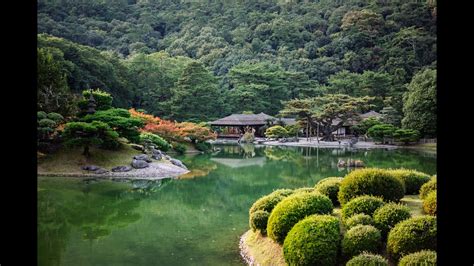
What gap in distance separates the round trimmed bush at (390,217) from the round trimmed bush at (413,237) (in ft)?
0.97

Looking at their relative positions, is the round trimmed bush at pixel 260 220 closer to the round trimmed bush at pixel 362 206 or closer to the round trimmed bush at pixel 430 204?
the round trimmed bush at pixel 362 206

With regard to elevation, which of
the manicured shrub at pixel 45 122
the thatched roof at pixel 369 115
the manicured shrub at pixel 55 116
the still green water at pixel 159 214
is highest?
the thatched roof at pixel 369 115

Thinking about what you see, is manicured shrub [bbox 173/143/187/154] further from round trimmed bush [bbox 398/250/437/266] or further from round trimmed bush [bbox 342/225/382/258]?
round trimmed bush [bbox 398/250/437/266]

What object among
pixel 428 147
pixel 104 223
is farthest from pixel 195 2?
pixel 104 223

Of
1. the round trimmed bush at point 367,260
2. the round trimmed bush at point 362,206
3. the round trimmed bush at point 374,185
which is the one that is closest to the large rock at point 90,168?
the round trimmed bush at point 374,185

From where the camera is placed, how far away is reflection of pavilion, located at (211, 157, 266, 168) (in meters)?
21.1

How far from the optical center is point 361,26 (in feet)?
185

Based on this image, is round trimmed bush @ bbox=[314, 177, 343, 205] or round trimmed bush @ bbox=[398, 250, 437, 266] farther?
round trimmed bush @ bbox=[314, 177, 343, 205]

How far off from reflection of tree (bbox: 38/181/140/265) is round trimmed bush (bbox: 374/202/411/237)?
14.9ft

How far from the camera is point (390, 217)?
214 inches

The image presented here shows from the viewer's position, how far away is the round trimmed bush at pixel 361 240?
16.9 feet

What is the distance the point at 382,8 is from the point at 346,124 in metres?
32.1

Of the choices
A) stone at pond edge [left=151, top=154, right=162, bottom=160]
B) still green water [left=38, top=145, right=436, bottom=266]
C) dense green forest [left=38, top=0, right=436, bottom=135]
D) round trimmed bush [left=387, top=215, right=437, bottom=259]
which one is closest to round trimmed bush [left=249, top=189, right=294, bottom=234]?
still green water [left=38, top=145, right=436, bottom=266]
